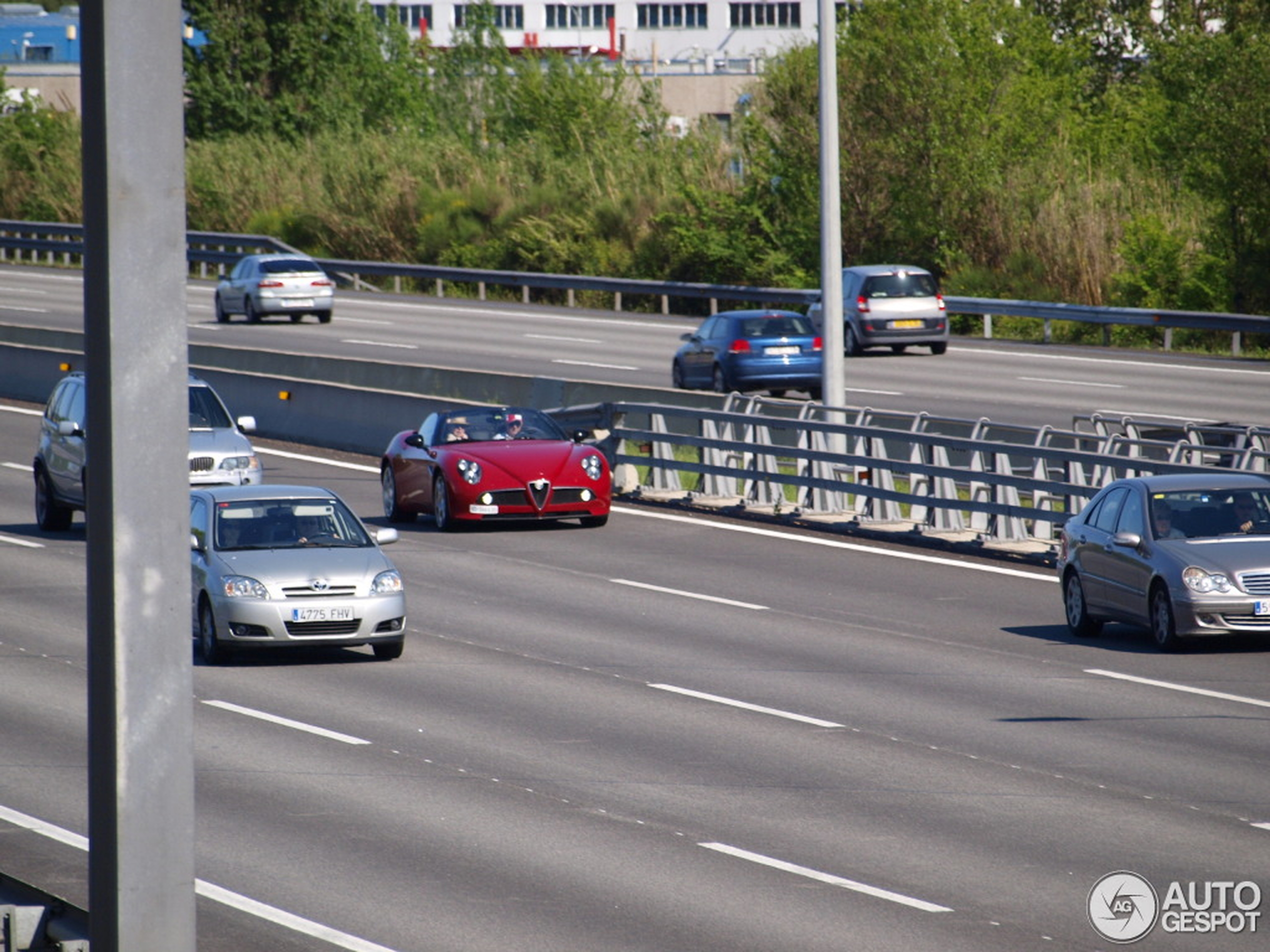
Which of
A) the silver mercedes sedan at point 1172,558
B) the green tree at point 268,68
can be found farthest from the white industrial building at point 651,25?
the silver mercedes sedan at point 1172,558

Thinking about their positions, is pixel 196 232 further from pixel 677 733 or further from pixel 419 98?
pixel 677 733

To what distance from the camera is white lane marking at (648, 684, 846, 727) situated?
14.2 metres

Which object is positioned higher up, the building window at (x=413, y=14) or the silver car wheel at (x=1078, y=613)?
the building window at (x=413, y=14)

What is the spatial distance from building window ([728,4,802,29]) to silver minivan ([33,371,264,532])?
115 m

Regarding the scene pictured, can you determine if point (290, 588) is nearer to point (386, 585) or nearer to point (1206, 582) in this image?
point (386, 585)

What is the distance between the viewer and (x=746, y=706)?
1481cm

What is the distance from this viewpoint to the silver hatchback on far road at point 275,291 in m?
52.8

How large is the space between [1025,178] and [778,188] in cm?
830

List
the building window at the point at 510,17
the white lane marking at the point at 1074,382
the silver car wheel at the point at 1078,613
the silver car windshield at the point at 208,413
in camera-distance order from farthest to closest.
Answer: the building window at the point at 510,17, the white lane marking at the point at 1074,382, the silver car windshield at the point at 208,413, the silver car wheel at the point at 1078,613

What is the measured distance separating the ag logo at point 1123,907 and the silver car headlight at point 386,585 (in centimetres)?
808

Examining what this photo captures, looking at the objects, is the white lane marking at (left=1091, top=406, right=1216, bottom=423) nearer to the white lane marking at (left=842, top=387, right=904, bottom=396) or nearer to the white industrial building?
the white lane marking at (left=842, top=387, right=904, bottom=396)

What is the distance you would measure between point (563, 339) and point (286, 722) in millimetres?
34399

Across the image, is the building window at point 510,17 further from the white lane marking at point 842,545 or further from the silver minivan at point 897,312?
the white lane marking at point 842,545

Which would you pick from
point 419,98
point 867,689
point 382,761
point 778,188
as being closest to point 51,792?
point 382,761
